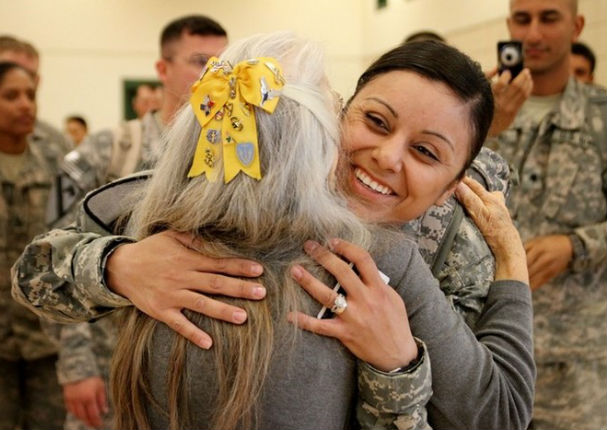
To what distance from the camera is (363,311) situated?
4.31ft

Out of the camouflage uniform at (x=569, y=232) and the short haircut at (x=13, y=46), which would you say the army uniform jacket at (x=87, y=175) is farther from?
the short haircut at (x=13, y=46)

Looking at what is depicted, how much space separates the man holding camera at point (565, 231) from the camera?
2.88 m

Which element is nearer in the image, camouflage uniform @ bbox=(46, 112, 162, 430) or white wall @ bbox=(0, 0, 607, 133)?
camouflage uniform @ bbox=(46, 112, 162, 430)

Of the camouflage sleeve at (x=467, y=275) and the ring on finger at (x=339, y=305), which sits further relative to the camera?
the camouflage sleeve at (x=467, y=275)

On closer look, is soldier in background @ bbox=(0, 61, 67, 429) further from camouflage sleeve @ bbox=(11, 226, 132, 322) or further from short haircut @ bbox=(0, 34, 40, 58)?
camouflage sleeve @ bbox=(11, 226, 132, 322)

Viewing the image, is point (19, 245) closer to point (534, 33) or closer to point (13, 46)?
point (13, 46)

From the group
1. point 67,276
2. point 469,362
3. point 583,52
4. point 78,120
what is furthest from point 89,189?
point 78,120

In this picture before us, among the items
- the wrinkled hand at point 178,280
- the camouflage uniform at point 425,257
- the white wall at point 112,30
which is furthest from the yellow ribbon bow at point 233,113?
the white wall at point 112,30

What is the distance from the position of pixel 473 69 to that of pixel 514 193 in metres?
1.57

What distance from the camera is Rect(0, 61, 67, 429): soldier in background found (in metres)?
3.37

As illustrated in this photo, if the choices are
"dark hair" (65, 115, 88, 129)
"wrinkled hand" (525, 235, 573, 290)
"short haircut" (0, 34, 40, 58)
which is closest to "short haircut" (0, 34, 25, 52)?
"short haircut" (0, 34, 40, 58)

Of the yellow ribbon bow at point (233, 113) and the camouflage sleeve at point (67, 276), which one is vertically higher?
the yellow ribbon bow at point (233, 113)

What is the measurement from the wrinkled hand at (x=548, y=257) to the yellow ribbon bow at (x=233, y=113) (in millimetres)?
1854

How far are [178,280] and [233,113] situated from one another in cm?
35
